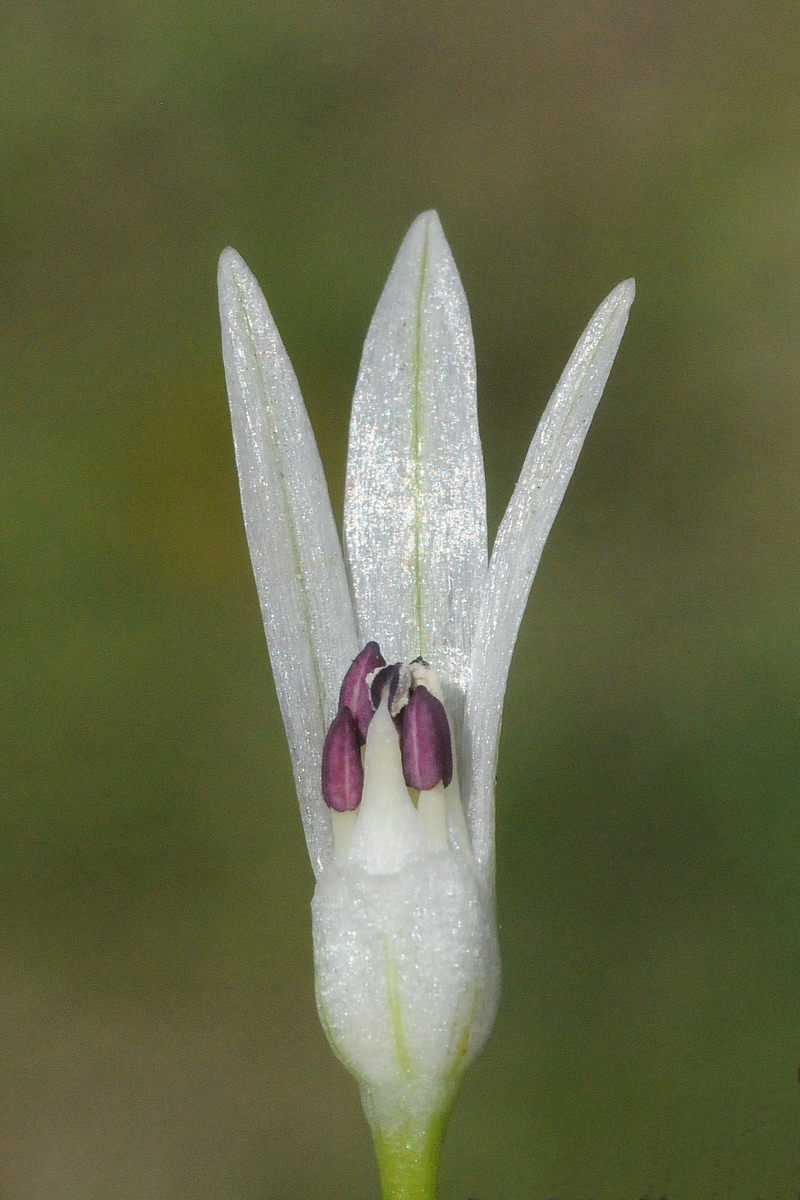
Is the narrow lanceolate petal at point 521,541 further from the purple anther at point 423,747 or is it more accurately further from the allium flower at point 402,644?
the purple anther at point 423,747

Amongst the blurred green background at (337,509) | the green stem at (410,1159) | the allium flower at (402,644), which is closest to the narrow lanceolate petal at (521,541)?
the allium flower at (402,644)

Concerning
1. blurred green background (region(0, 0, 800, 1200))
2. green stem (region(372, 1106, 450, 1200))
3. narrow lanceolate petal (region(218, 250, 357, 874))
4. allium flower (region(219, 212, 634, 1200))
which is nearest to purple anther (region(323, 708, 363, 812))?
allium flower (region(219, 212, 634, 1200))

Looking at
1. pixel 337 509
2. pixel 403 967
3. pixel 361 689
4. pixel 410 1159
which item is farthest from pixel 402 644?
pixel 337 509

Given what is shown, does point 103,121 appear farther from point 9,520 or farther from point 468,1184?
point 468,1184

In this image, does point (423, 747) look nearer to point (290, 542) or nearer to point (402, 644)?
point (402, 644)

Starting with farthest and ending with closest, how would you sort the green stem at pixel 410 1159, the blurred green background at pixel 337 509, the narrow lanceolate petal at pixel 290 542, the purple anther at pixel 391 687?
the blurred green background at pixel 337 509 → the narrow lanceolate petal at pixel 290 542 → the purple anther at pixel 391 687 → the green stem at pixel 410 1159

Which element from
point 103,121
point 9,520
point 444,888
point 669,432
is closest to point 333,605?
point 444,888
